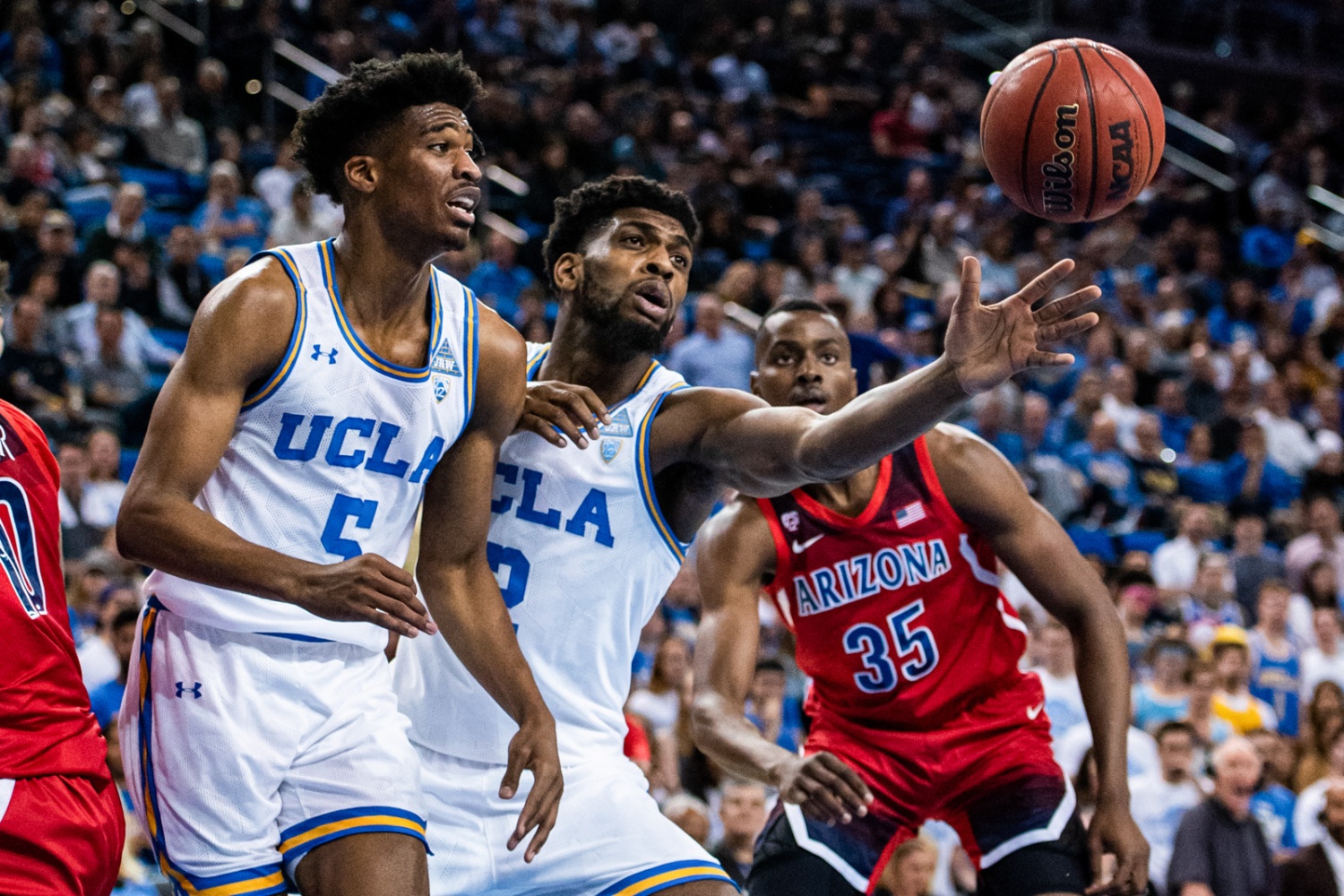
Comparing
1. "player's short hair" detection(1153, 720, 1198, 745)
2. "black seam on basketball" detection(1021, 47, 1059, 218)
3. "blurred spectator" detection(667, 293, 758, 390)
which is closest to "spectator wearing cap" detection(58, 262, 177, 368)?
"blurred spectator" detection(667, 293, 758, 390)

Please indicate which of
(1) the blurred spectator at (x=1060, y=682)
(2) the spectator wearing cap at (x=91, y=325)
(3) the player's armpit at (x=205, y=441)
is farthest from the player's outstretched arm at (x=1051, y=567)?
(2) the spectator wearing cap at (x=91, y=325)

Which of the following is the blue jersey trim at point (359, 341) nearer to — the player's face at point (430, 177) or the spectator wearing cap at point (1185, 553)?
the player's face at point (430, 177)

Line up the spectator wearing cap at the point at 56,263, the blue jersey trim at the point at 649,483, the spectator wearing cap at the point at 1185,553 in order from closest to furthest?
the blue jersey trim at the point at 649,483 < the spectator wearing cap at the point at 56,263 < the spectator wearing cap at the point at 1185,553

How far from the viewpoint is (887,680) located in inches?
172

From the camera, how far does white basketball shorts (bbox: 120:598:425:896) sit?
10.2 ft

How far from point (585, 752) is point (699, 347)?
23.7 ft

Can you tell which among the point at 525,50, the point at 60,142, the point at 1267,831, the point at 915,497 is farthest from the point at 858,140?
the point at 915,497

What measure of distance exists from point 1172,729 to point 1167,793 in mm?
335

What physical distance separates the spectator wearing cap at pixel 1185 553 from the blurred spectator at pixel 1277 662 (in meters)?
0.82

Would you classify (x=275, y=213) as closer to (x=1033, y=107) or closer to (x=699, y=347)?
(x=699, y=347)

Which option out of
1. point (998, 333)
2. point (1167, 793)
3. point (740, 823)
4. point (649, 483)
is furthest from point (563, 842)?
point (1167, 793)

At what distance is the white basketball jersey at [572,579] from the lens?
3.77 m

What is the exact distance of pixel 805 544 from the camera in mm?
4457

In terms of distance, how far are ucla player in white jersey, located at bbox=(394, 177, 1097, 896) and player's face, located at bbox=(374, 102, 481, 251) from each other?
0.59 metres
